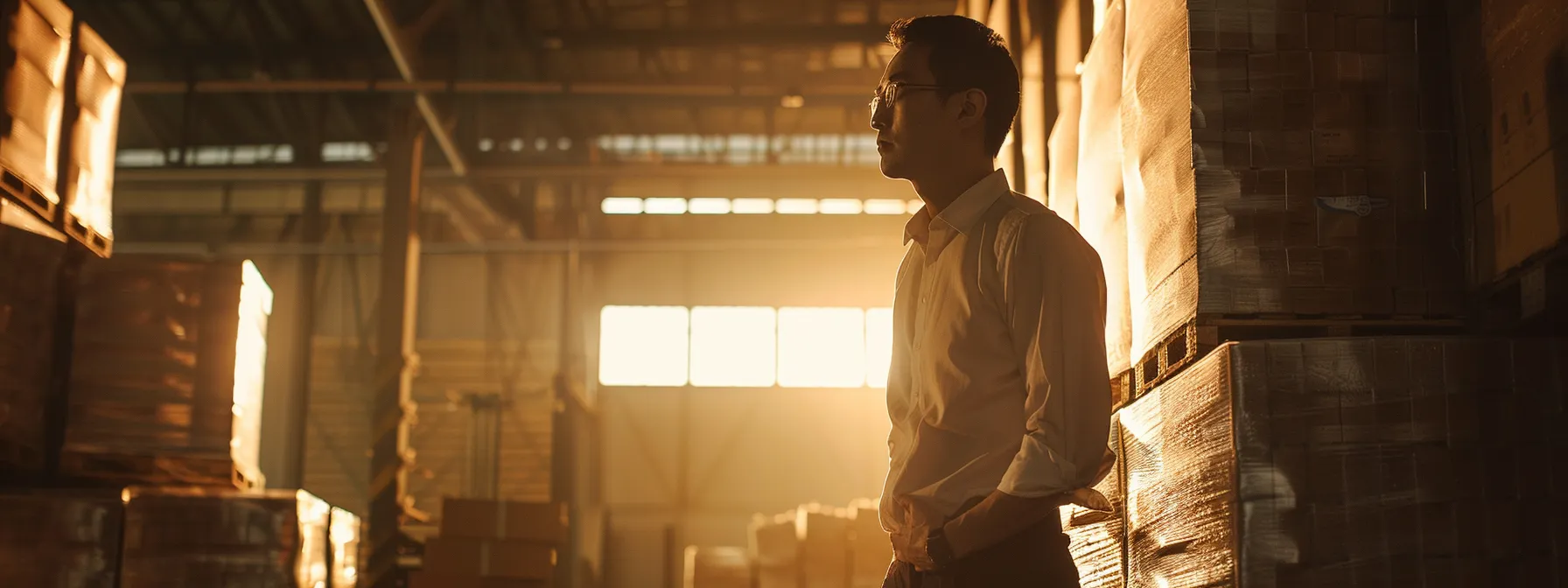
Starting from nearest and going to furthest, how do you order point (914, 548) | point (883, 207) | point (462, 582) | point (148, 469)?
point (914, 548) → point (148, 469) → point (462, 582) → point (883, 207)

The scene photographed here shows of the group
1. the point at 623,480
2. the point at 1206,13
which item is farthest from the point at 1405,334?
the point at 623,480

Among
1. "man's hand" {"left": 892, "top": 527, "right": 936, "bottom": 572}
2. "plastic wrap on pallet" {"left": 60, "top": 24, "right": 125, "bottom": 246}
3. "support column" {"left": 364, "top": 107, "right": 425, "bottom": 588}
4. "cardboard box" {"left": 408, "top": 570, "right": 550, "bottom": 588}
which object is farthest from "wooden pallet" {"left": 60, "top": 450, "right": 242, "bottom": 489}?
"support column" {"left": 364, "top": 107, "right": 425, "bottom": 588}

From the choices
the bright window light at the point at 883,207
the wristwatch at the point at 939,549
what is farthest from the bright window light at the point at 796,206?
the wristwatch at the point at 939,549

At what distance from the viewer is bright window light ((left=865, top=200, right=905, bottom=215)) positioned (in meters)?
17.7

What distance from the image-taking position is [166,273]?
5.61 metres

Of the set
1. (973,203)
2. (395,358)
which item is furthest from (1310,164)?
(395,358)

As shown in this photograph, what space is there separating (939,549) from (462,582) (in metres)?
9.02

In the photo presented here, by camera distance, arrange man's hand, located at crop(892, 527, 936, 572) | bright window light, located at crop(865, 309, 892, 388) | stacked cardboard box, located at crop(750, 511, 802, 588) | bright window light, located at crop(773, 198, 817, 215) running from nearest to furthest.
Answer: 1. man's hand, located at crop(892, 527, 936, 572)
2. stacked cardboard box, located at crop(750, 511, 802, 588)
3. bright window light, located at crop(773, 198, 817, 215)
4. bright window light, located at crop(865, 309, 892, 388)

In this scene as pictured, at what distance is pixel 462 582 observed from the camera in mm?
10523

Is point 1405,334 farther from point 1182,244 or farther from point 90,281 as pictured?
point 90,281

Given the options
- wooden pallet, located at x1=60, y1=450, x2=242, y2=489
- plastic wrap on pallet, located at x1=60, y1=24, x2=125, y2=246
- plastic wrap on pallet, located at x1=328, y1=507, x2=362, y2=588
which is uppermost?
plastic wrap on pallet, located at x1=60, y1=24, x2=125, y2=246

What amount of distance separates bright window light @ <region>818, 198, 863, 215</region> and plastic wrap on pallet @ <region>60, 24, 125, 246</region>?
12.4m

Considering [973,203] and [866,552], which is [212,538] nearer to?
[973,203]

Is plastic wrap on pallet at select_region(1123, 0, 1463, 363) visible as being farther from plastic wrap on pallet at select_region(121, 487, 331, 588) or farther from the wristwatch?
plastic wrap on pallet at select_region(121, 487, 331, 588)
